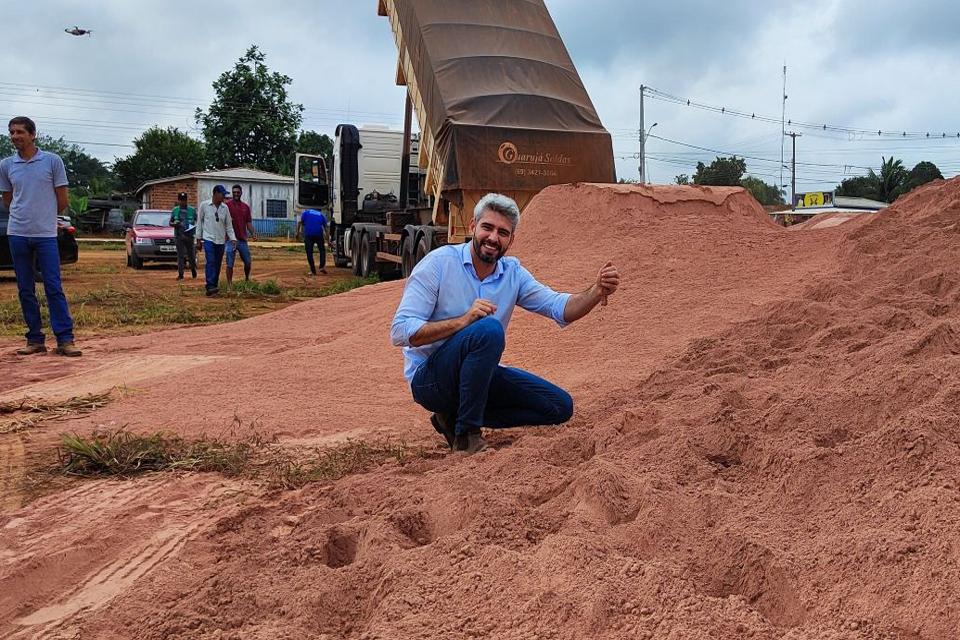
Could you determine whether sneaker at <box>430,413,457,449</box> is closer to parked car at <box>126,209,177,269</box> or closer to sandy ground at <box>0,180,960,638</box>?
sandy ground at <box>0,180,960,638</box>

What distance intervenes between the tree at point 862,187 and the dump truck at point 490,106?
40.0 metres

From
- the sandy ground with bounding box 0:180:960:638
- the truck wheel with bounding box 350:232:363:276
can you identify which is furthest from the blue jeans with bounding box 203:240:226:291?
the sandy ground with bounding box 0:180:960:638

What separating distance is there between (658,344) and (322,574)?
3.63 metres

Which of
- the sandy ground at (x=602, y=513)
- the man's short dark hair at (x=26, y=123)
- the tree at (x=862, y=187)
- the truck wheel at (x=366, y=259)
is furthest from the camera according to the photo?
the tree at (x=862, y=187)

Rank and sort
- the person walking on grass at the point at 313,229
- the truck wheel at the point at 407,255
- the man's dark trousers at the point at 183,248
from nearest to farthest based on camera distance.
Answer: the truck wheel at the point at 407,255 → the man's dark trousers at the point at 183,248 → the person walking on grass at the point at 313,229

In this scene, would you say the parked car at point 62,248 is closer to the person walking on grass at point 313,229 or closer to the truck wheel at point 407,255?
the person walking on grass at point 313,229

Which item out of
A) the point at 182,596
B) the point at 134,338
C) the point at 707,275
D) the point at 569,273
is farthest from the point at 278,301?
the point at 182,596

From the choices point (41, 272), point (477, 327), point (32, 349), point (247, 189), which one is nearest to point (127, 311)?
point (32, 349)

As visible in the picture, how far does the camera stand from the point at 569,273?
714cm

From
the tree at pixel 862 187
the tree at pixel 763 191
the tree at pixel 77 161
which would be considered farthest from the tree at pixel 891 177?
the tree at pixel 77 161

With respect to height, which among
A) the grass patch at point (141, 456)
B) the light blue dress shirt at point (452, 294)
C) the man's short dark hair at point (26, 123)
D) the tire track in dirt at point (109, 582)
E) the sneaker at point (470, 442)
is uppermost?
the man's short dark hair at point (26, 123)

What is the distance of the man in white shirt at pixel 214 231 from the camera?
1219 centimetres

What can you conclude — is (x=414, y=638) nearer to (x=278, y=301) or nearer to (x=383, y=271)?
(x=278, y=301)

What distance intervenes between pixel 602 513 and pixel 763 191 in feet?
214
